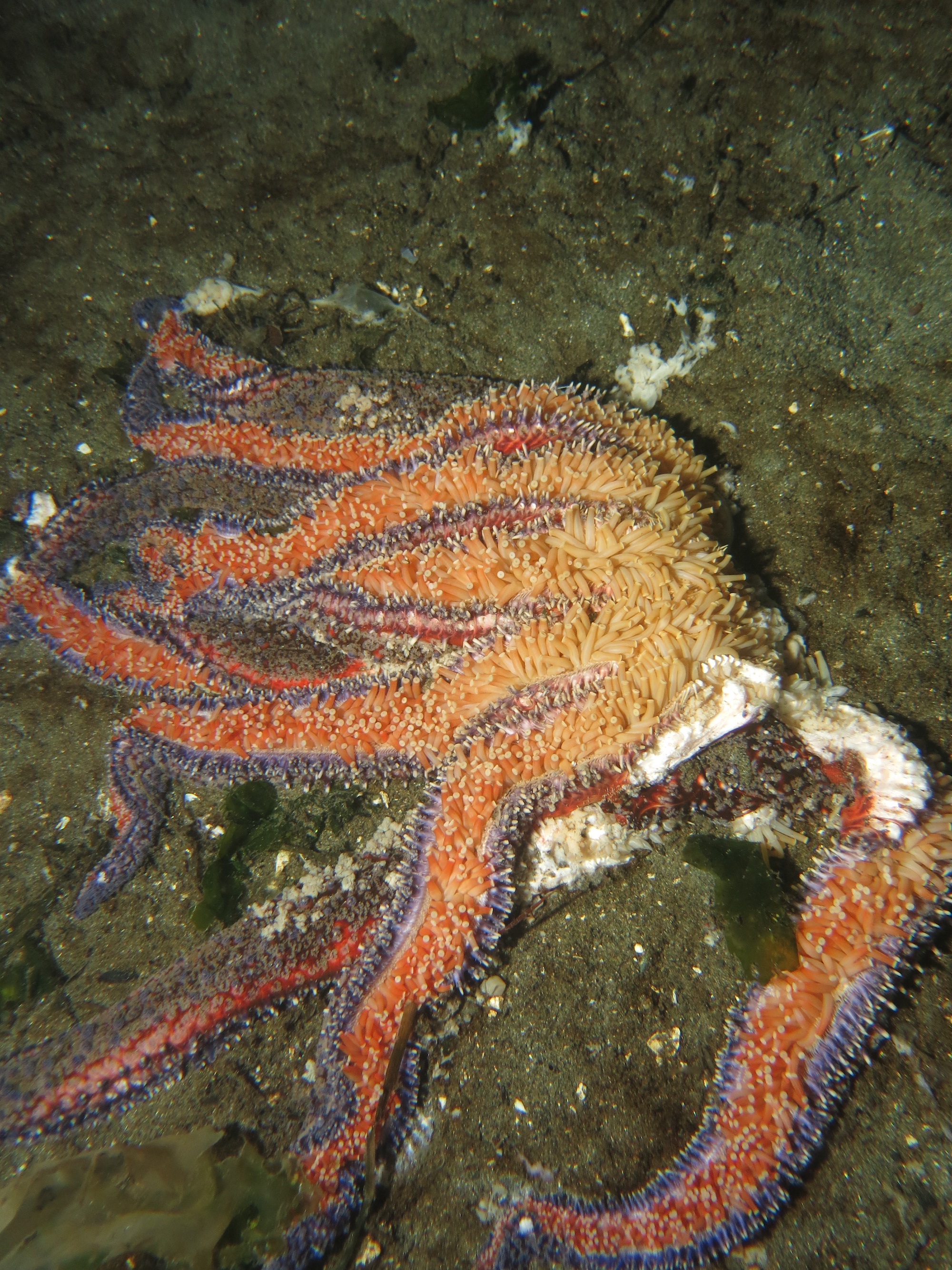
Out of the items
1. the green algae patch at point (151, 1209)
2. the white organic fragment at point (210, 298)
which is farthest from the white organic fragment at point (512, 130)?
the green algae patch at point (151, 1209)

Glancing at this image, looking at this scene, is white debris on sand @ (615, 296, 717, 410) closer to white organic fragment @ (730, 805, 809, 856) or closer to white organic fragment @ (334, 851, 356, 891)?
white organic fragment @ (730, 805, 809, 856)

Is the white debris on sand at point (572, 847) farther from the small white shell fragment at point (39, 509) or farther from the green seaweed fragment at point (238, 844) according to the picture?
the small white shell fragment at point (39, 509)

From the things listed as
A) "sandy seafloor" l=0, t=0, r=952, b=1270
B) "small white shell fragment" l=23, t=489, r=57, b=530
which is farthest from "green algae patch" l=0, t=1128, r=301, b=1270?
"small white shell fragment" l=23, t=489, r=57, b=530

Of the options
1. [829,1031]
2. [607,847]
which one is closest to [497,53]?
[607,847]

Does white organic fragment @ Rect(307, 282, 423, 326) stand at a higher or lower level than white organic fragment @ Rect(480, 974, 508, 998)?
higher

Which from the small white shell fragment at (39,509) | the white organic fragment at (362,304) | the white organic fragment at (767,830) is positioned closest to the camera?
the white organic fragment at (767,830)

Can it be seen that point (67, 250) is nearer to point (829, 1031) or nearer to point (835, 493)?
point (835, 493)
